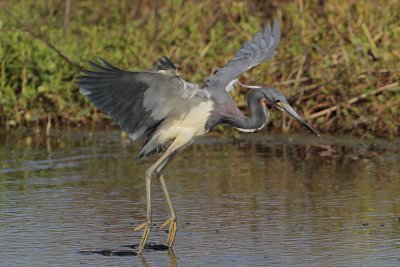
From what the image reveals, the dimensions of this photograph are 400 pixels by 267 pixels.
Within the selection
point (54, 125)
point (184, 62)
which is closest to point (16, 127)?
point (54, 125)

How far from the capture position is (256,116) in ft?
24.0

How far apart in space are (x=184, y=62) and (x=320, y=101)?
1680mm

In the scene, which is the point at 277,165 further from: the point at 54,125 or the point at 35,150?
the point at 54,125

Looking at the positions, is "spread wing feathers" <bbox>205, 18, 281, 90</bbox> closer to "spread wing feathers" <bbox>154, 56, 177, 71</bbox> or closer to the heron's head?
the heron's head

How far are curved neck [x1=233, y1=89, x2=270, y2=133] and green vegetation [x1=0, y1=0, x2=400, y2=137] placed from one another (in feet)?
13.3

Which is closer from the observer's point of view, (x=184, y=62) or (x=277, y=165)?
(x=277, y=165)

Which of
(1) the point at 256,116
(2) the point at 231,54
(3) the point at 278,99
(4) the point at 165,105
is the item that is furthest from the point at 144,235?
(2) the point at 231,54

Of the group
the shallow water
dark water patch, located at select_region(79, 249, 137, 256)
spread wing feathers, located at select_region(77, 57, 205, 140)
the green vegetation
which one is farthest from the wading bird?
the green vegetation

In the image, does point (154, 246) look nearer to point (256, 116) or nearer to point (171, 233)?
point (171, 233)

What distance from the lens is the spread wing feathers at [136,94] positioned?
22.4 ft

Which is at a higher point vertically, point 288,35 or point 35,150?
point 288,35

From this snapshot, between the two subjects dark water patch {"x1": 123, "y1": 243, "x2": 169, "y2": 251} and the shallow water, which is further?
dark water patch {"x1": 123, "y1": 243, "x2": 169, "y2": 251}

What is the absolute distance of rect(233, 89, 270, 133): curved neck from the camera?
23.9 ft

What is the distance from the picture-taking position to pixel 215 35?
1334 cm
